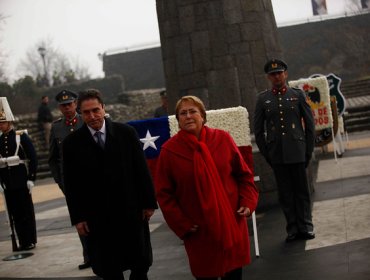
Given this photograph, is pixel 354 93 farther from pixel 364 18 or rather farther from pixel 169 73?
pixel 169 73

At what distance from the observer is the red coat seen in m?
5.17

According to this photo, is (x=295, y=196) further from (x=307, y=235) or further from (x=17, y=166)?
(x=17, y=166)

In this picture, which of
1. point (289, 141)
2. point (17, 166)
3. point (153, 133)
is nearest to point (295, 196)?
point (289, 141)

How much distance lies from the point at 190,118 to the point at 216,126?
2.84 metres

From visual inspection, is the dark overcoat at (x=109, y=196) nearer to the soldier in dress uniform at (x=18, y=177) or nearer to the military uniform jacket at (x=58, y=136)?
the military uniform jacket at (x=58, y=136)

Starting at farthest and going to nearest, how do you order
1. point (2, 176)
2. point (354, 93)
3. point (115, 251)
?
1. point (354, 93)
2. point (2, 176)
3. point (115, 251)

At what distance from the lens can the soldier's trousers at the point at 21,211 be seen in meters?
10.6

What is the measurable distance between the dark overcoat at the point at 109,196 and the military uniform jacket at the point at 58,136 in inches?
112

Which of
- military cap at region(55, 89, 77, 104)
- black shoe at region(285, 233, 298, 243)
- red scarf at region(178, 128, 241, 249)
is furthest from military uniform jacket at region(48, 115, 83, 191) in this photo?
red scarf at region(178, 128, 241, 249)

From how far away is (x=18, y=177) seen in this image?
10.6m

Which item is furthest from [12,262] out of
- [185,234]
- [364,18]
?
[364,18]

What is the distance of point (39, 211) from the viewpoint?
15.4 metres

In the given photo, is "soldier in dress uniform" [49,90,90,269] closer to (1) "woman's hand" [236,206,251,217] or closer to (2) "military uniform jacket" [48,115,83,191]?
(2) "military uniform jacket" [48,115,83,191]

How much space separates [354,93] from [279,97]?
35.0 meters
